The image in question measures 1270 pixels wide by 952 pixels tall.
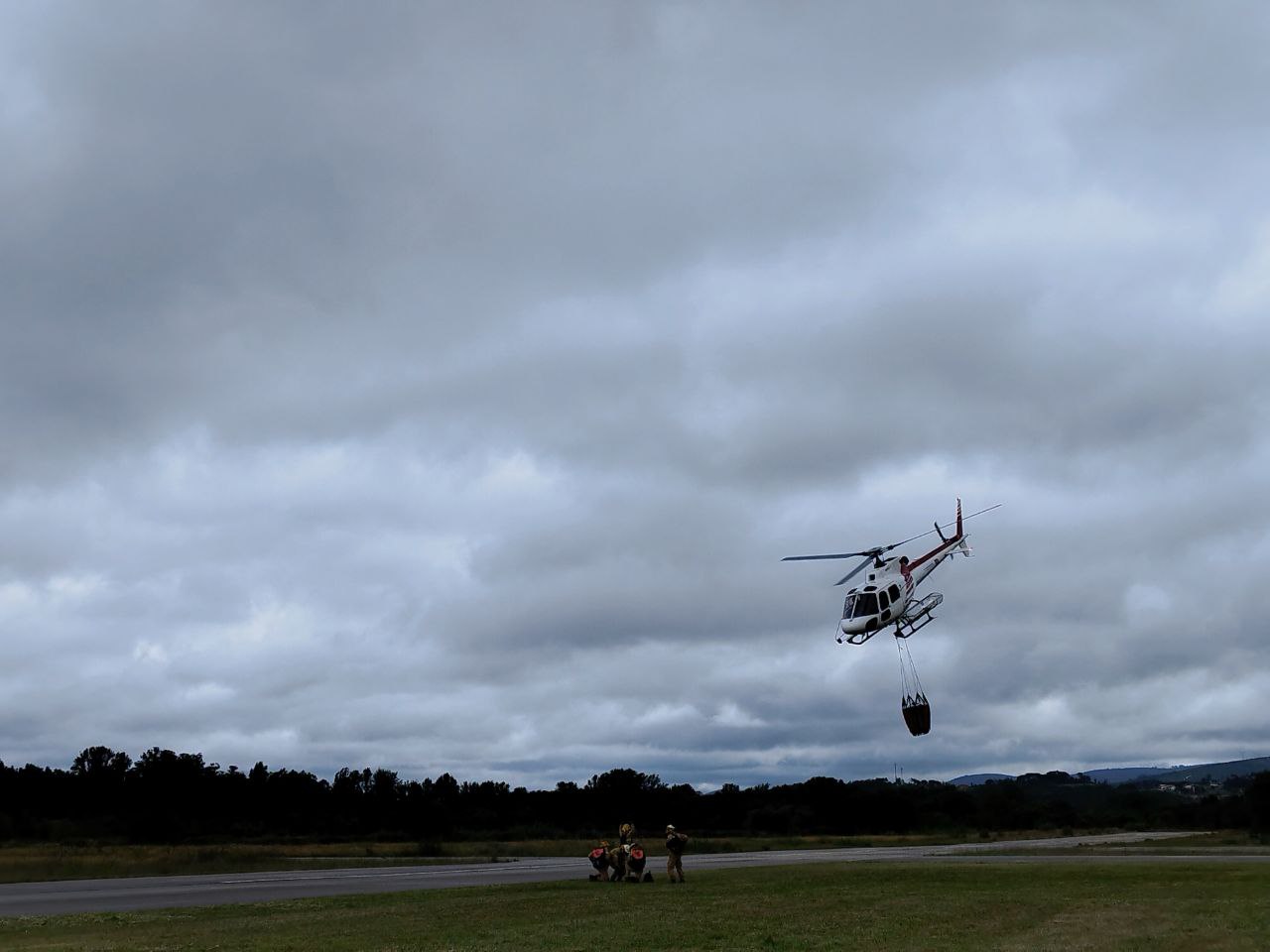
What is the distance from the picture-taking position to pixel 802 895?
3391 cm

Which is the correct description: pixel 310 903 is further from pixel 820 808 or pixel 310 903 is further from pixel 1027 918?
pixel 820 808

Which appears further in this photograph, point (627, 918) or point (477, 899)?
point (477, 899)

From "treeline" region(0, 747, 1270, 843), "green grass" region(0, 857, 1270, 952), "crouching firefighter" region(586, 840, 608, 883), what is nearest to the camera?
"green grass" region(0, 857, 1270, 952)

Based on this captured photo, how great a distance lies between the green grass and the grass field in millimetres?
27800

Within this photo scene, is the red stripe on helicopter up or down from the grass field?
up

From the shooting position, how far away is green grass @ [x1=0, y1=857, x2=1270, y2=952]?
23203mm

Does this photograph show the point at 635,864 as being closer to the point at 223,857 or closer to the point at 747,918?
the point at 747,918

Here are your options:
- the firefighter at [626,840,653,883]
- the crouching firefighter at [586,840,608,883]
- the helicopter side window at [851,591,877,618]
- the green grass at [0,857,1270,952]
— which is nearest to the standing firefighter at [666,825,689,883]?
the green grass at [0,857,1270,952]

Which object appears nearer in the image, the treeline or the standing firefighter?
the standing firefighter

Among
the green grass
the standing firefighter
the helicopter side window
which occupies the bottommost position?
the green grass

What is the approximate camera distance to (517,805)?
149000mm

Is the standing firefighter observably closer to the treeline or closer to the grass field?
the grass field

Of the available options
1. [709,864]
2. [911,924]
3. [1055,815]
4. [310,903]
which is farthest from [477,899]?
[1055,815]

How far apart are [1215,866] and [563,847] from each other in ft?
163
